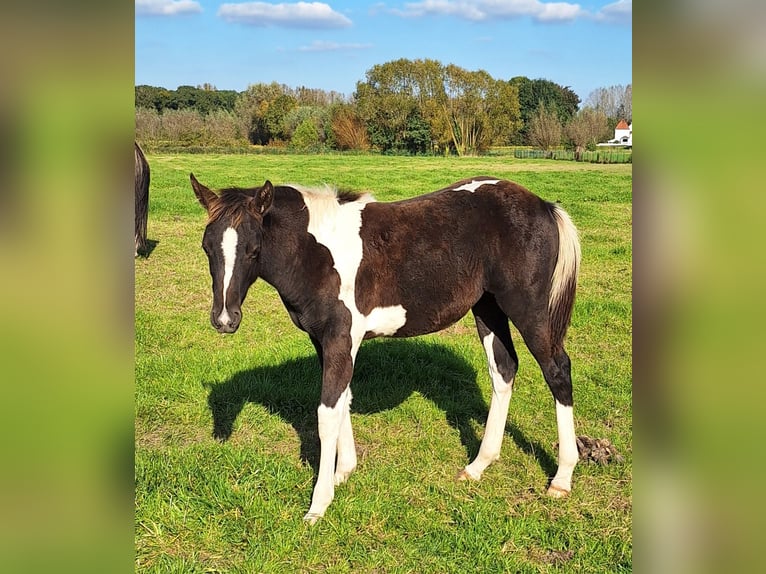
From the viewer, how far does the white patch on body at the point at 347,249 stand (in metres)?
3.88

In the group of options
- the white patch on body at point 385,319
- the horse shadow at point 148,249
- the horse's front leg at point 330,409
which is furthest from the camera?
the horse shadow at point 148,249

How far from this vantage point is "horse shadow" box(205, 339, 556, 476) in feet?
16.2

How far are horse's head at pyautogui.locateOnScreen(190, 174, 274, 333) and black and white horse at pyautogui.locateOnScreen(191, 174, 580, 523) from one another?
0.39 feet

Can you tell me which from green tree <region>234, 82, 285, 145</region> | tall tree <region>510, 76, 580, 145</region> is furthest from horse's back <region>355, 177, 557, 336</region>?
tall tree <region>510, 76, 580, 145</region>

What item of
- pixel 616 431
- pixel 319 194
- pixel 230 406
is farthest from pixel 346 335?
pixel 616 431

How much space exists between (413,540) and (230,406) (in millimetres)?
2313

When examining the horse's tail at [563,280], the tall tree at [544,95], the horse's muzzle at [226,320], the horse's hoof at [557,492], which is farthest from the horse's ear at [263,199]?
the tall tree at [544,95]

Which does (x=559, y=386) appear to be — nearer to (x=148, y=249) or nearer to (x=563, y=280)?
(x=563, y=280)

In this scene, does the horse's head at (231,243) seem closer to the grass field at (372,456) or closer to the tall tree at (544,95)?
the grass field at (372,456)
